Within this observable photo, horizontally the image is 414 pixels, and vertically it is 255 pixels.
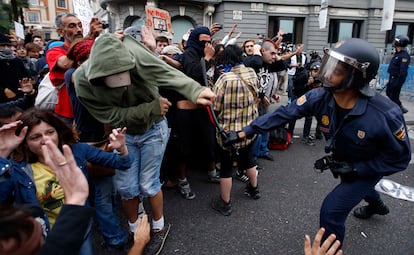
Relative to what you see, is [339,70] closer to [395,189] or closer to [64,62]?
[64,62]

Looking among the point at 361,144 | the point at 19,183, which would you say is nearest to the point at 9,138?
the point at 19,183

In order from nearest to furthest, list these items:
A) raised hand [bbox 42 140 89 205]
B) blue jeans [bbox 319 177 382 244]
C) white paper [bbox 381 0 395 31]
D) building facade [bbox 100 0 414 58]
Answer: raised hand [bbox 42 140 89 205], blue jeans [bbox 319 177 382 244], white paper [bbox 381 0 395 31], building facade [bbox 100 0 414 58]

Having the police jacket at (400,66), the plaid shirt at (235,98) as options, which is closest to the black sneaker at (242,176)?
the plaid shirt at (235,98)

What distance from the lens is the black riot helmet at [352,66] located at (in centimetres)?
211

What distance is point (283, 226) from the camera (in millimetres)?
3100

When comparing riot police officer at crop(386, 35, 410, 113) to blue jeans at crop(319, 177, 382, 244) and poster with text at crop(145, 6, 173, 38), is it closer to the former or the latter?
poster with text at crop(145, 6, 173, 38)

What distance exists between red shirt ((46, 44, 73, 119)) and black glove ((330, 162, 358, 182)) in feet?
7.19

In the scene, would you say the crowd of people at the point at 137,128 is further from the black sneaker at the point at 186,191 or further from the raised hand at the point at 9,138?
the black sneaker at the point at 186,191

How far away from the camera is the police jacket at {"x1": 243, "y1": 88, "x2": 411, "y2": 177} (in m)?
2.08

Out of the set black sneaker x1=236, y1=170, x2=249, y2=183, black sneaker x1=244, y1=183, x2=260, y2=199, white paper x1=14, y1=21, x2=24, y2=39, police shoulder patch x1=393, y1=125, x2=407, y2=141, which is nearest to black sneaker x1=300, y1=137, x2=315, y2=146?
black sneaker x1=236, y1=170, x2=249, y2=183

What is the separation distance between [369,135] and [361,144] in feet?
0.30

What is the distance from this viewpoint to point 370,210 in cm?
314

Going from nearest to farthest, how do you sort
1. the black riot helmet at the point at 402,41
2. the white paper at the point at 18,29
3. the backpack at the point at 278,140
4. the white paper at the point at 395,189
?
1. the white paper at the point at 395,189
2. the backpack at the point at 278,140
3. the black riot helmet at the point at 402,41
4. the white paper at the point at 18,29

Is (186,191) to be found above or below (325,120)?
below
